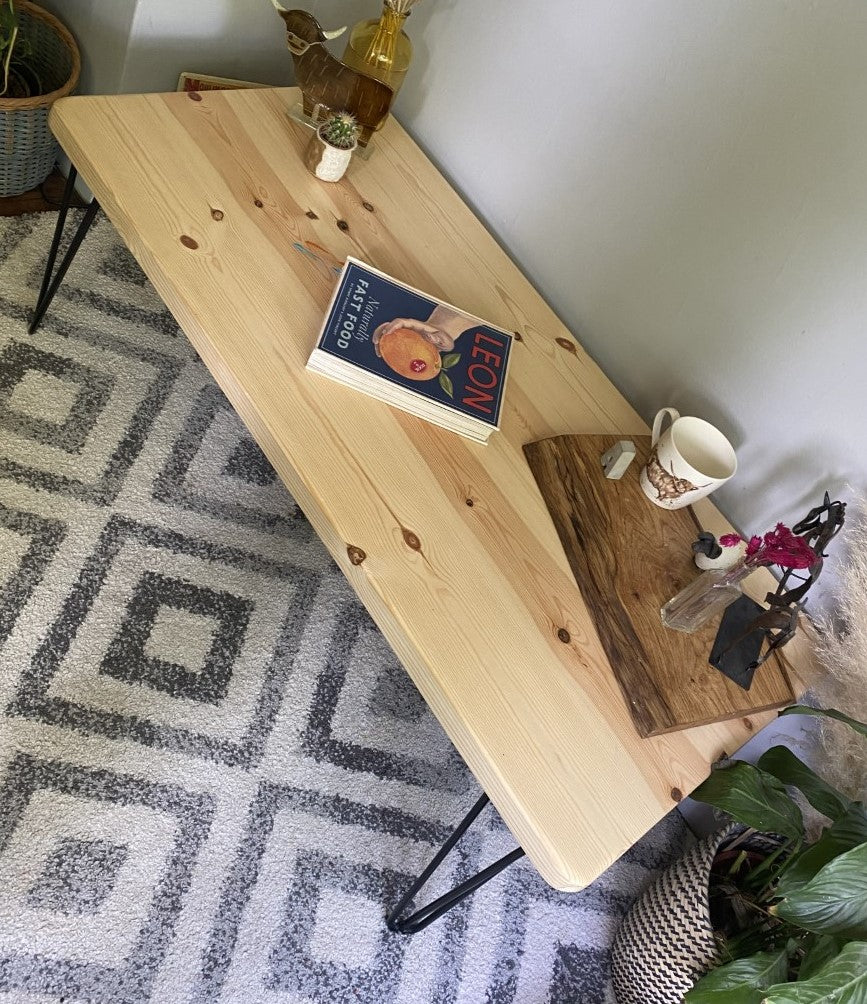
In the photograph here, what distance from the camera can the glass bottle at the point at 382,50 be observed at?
1314 mm

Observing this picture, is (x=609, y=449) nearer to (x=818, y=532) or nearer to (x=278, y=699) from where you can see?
(x=818, y=532)

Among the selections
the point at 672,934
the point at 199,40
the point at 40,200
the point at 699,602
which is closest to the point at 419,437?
the point at 699,602

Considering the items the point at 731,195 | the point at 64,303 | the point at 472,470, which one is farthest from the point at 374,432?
the point at 64,303

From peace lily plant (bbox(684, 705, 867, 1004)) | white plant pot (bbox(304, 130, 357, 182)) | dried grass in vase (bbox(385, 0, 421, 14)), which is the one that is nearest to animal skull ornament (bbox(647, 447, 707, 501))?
peace lily plant (bbox(684, 705, 867, 1004))

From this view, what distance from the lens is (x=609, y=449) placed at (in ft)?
3.77

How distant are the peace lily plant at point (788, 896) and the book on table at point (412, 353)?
51 cm

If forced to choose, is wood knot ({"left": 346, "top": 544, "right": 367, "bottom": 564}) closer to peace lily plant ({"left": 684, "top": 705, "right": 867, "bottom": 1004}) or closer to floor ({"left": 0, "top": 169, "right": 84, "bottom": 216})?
peace lily plant ({"left": 684, "top": 705, "right": 867, "bottom": 1004})

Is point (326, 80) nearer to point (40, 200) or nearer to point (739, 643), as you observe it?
point (40, 200)

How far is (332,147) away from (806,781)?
1.00 meters

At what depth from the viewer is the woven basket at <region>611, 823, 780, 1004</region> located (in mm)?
1064

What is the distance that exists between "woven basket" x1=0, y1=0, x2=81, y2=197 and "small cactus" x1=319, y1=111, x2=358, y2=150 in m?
0.49

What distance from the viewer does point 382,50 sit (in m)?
1.33

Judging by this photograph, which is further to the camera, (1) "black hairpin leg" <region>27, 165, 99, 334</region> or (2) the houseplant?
(1) "black hairpin leg" <region>27, 165, 99, 334</region>

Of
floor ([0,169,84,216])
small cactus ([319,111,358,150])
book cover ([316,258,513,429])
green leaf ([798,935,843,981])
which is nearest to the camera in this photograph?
green leaf ([798,935,843,981])
